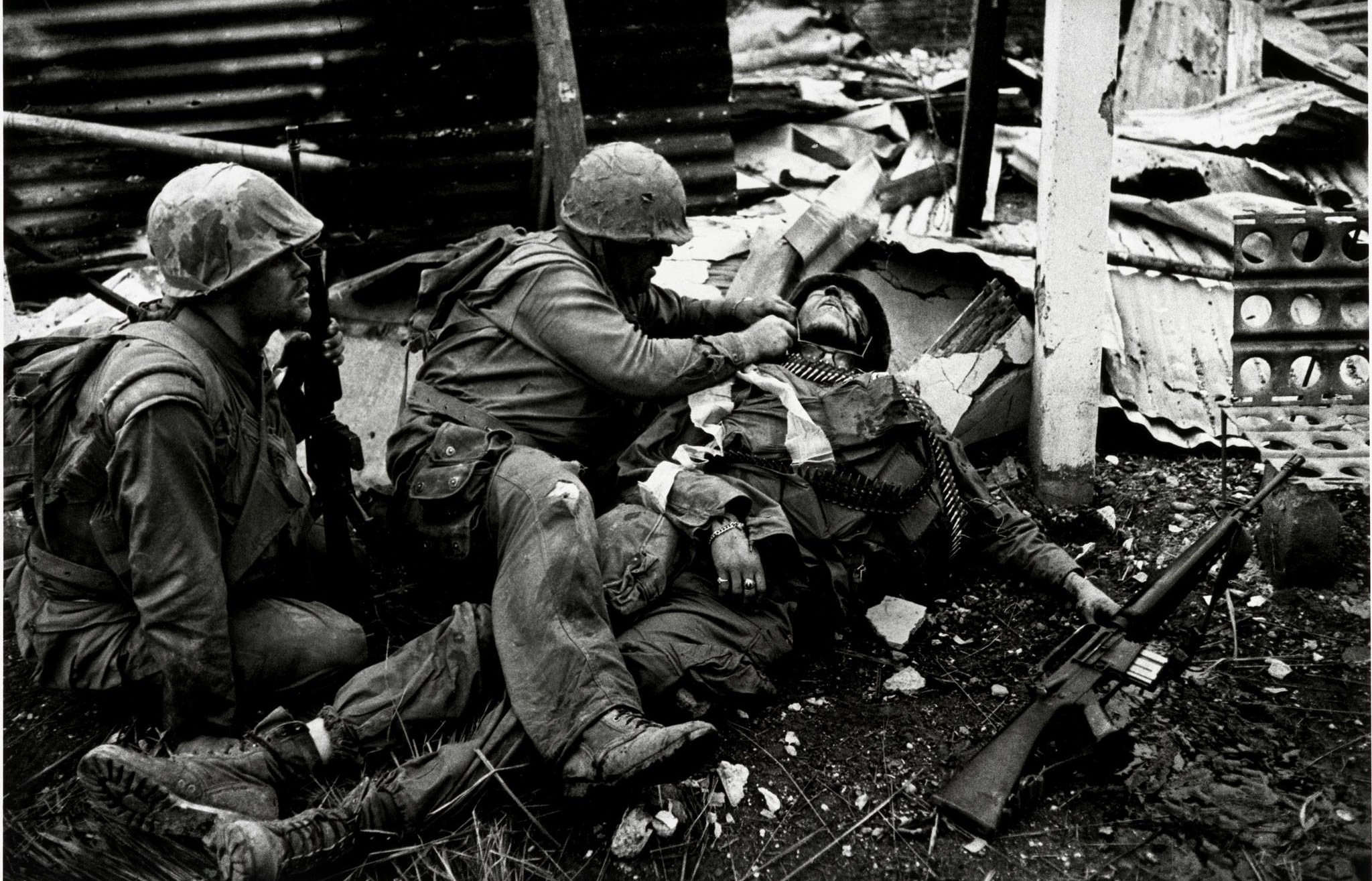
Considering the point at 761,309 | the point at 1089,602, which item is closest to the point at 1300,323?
the point at 1089,602

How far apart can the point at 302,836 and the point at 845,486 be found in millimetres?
2152

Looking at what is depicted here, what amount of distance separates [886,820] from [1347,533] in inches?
96.6

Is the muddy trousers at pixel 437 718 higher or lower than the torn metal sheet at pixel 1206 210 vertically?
lower

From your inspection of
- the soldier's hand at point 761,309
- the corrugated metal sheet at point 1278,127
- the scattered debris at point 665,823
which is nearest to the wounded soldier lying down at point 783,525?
the soldier's hand at point 761,309

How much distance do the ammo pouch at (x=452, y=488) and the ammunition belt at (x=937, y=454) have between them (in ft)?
4.07

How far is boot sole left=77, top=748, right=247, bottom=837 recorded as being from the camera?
306 centimetres

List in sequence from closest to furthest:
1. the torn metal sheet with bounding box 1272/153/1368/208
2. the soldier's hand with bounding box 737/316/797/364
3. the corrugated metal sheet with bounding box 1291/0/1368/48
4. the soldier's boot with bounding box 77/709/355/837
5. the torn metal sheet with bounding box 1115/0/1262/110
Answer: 1. the soldier's boot with bounding box 77/709/355/837
2. the soldier's hand with bounding box 737/316/797/364
3. the torn metal sheet with bounding box 1272/153/1368/208
4. the torn metal sheet with bounding box 1115/0/1262/110
5. the corrugated metal sheet with bounding box 1291/0/1368/48

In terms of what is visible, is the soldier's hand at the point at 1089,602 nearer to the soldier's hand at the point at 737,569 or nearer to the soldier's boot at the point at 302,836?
the soldier's hand at the point at 737,569

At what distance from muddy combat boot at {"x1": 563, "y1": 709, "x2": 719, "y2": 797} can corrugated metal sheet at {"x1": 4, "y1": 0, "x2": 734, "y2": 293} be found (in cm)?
369

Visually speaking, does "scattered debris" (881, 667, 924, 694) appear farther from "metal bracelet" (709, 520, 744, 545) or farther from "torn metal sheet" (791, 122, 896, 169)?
"torn metal sheet" (791, 122, 896, 169)

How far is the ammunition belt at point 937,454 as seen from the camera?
4340mm


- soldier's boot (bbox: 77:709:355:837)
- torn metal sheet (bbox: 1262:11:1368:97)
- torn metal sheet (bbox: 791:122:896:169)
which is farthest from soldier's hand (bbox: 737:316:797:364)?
torn metal sheet (bbox: 1262:11:1368:97)

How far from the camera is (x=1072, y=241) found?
4789mm

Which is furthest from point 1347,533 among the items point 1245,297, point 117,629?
point 117,629
